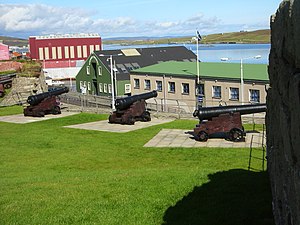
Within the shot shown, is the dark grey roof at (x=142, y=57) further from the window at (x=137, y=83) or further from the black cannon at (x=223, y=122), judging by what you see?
the black cannon at (x=223, y=122)

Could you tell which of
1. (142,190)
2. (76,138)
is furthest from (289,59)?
(76,138)

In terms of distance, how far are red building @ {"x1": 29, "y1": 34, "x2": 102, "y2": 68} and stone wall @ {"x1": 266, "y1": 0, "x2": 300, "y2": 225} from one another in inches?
2318

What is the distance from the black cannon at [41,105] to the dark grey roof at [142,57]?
17.5m

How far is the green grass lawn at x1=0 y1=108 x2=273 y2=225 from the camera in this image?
23.1 feet

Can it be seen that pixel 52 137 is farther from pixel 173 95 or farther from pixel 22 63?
pixel 22 63

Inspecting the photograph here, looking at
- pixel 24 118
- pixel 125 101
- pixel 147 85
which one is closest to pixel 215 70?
pixel 147 85

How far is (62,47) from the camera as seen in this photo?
64.8 metres

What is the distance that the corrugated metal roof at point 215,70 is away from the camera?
27.4 metres

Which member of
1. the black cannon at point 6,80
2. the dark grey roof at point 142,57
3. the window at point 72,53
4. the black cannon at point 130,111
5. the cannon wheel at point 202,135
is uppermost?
the window at point 72,53

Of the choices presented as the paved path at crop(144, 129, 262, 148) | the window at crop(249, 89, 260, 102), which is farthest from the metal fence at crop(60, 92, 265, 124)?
the paved path at crop(144, 129, 262, 148)

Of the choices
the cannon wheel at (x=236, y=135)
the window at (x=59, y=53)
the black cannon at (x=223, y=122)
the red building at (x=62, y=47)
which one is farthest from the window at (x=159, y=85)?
the window at (x=59, y=53)

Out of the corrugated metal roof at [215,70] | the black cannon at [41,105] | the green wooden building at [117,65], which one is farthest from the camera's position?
the green wooden building at [117,65]

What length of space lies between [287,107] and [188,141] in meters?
12.7

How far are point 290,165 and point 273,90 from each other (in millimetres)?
1233
